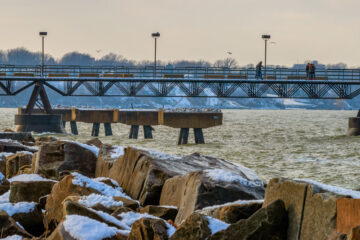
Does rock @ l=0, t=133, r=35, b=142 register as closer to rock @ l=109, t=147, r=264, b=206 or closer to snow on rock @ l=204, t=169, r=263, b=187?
rock @ l=109, t=147, r=264, b=206

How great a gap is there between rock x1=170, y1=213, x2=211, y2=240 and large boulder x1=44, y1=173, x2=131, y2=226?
3805 mm

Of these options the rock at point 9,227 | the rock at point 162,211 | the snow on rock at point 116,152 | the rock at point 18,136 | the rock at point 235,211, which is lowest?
the rock at point 18,136

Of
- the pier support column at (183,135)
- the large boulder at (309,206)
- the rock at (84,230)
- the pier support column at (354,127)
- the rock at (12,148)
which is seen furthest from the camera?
the pier support column at (354,127)

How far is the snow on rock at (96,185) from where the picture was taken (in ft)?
38.3

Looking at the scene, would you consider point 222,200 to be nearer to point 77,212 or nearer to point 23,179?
point 77,212

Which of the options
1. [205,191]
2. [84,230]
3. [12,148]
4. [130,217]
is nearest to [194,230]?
[84,230]

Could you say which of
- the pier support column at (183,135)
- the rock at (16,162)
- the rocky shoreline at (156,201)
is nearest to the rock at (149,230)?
the rocky shoreline at (156,201)

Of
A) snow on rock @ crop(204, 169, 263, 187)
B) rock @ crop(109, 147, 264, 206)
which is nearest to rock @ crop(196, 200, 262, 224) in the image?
snow on rock @ crop(204, 169, 263, 187)

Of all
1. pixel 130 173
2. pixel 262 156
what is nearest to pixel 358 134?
pixel 262 156

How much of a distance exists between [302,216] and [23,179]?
668 centimetres

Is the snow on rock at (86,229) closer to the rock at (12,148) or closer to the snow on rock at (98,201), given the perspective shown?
the snow on rock at (98,201)

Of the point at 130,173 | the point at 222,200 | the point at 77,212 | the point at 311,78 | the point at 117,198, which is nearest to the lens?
the point at 77,212

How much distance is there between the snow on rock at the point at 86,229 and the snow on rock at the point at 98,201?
1639mm

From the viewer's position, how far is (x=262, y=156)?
159ft
